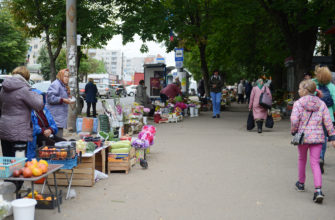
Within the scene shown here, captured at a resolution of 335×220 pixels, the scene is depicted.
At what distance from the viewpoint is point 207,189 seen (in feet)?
20.9

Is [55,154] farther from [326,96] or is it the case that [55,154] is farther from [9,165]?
[326,96]

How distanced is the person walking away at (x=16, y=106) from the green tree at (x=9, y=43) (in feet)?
131

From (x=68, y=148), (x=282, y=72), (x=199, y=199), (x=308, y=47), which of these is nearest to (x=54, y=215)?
(x=68, y=148)

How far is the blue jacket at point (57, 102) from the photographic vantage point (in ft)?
24.5

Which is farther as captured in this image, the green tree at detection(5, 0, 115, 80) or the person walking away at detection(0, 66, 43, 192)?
the green tree at detection(5, 0, 115, 80)

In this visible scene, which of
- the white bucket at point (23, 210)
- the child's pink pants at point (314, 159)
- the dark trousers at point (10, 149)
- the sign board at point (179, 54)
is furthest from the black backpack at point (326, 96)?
the sign board at point (179, 54)

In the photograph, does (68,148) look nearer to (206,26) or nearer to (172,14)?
(172,14)

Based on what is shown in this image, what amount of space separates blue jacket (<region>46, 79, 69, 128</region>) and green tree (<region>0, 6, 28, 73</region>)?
38079 mm

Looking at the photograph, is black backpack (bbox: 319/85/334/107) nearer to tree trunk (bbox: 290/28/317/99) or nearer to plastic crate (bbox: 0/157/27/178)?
plastic crate (bbox: 0/157/27/178)

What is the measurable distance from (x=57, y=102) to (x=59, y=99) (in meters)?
0.07

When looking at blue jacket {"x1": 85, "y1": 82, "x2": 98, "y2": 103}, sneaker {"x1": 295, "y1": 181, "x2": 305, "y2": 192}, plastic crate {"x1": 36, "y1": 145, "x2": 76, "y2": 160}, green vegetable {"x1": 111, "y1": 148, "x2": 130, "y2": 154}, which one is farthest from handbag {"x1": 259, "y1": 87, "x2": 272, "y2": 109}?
blue jacket {"x1": 85, "y1": 82, "x2": 98, "y2": 103}

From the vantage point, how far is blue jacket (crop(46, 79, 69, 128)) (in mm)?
7459

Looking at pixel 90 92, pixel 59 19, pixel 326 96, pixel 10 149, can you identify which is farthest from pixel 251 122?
pixel 10 149

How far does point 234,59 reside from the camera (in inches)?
1165
